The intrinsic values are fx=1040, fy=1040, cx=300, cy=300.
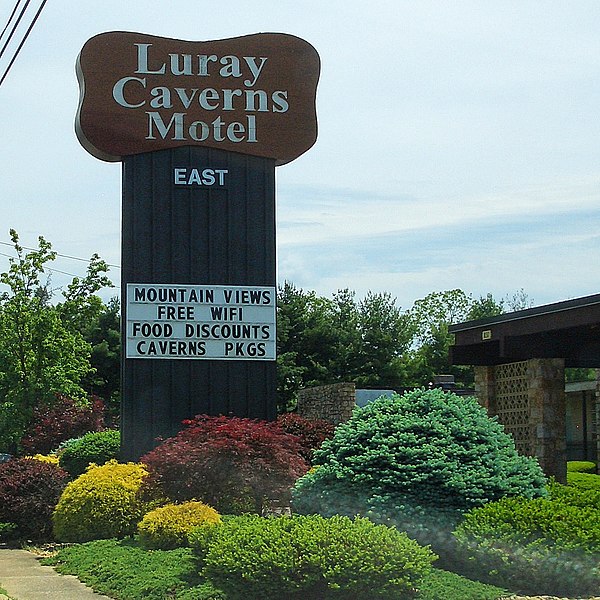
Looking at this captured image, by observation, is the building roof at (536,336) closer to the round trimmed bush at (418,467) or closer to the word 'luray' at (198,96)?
the round trimmed bush at (418,467)

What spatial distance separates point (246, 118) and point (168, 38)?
1909mm

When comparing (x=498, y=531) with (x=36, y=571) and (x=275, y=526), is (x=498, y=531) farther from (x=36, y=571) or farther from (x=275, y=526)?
(x=36, y=571)

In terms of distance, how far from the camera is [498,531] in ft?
31.3

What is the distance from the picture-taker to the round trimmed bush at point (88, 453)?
715 inches

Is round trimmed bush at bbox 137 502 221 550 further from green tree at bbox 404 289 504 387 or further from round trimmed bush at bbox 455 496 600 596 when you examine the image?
green tree at bbox 404 289 504 387

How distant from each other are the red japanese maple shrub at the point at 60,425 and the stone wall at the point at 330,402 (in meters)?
5.39

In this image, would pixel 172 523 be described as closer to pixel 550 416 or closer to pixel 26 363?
pixel 550 416

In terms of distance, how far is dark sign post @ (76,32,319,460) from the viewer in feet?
57.0

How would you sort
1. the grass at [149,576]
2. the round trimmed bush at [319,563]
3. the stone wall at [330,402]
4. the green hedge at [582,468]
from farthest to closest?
the green hedge at [582,468], the stone wall at [330,402], the grass at [149,576], the round trimmed bush at [319,563]

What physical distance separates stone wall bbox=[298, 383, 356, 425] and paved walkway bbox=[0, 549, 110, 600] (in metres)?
12.0

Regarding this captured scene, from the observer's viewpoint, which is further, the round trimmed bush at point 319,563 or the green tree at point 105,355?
the green tree at point 105,355

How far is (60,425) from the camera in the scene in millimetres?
23734

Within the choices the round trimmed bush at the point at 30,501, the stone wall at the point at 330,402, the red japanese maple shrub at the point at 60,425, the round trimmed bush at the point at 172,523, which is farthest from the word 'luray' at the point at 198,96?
the red japanese maple shrub at the point at 60,425

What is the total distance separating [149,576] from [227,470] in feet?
10.2
